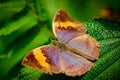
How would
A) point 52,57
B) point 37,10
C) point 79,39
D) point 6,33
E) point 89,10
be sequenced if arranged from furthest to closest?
point 89,10 < point 37,10 < point 6,33 < point 79,39 < point 52,57

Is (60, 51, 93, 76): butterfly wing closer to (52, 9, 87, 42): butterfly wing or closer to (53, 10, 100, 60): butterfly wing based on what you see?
(53, 10, 100, 60): butterfly wing

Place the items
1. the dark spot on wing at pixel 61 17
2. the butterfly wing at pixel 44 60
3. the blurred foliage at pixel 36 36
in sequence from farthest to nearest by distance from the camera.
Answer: the dark spot on wing at pixel 61 17
the blurred foliage at pixel 36 36
the butterfly wing at pixel 44 60

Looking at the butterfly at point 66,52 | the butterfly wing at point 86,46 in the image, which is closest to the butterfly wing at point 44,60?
the butterfly at point 66,52

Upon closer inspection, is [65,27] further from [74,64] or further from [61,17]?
[74,64]

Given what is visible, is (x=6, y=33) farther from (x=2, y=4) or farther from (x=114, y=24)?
(x=114, y=24)

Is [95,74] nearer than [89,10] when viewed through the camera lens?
Yes

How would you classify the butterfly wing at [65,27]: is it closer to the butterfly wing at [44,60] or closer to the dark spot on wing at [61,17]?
the dark spot on wing at [61,17]

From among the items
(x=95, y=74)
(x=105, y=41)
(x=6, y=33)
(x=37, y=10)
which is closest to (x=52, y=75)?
(x=95, y=74)
